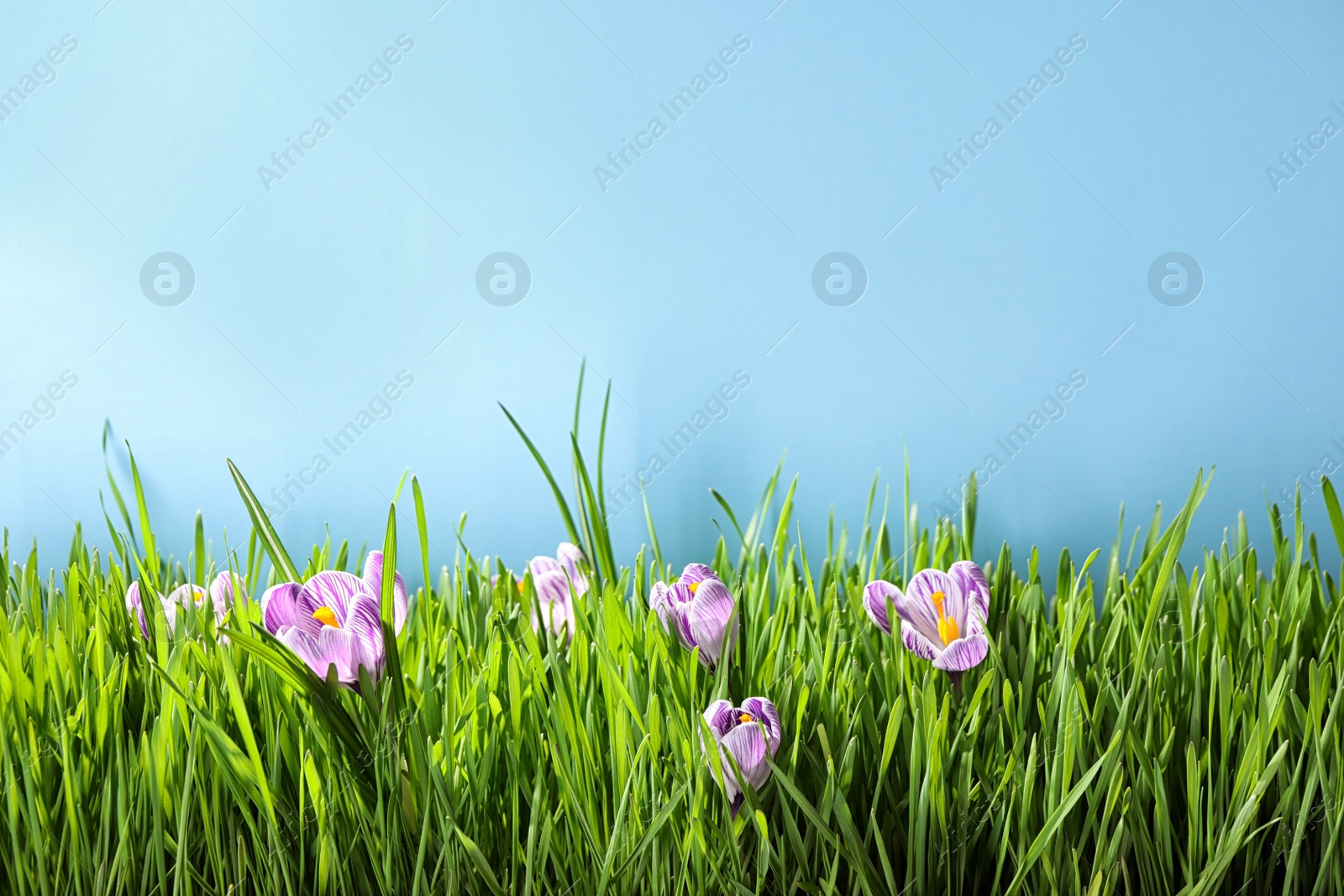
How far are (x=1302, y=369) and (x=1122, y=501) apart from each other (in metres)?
0.21

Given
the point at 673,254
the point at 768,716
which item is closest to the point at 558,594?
the point at 768,716

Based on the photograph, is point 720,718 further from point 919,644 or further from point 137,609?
point 137,609

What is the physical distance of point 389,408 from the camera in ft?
2.74

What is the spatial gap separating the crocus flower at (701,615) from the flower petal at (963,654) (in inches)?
4.8

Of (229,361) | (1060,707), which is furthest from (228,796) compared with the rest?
(229,361)

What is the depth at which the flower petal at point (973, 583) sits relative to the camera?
1.58 feet

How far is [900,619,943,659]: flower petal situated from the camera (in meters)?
0.45

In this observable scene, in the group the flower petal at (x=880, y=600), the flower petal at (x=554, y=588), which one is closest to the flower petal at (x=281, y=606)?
the flower petal at (x=554, y=588)

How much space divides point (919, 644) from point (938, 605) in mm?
43

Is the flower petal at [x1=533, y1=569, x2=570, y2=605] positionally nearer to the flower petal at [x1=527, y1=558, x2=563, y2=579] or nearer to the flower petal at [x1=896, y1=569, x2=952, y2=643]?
the flower petal at [x1=527, y1=558, x2=563, y2=579]

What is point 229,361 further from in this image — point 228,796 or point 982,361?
point 982,361

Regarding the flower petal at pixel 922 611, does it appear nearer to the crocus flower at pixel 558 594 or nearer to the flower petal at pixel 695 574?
the flower petal at pixel 695 574

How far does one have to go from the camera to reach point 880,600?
49 cm

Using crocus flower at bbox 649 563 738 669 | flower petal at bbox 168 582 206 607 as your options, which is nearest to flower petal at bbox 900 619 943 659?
crocus flower at bbox 649 563 738 669
